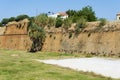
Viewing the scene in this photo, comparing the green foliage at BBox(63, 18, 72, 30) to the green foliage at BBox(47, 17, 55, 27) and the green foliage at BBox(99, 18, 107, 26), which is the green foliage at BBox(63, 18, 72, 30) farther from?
the green foliage at BBox(99, 18, 107, 26)

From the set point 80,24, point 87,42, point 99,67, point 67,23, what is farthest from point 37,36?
point 99,67

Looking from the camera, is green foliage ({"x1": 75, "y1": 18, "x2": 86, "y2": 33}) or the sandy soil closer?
the sandy soil

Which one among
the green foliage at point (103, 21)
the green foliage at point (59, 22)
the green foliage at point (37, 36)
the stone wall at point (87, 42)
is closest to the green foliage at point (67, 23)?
the stone wall at point (87, 42)

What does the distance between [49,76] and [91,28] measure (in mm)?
22805

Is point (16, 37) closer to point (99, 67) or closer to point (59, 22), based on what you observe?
point (59, 22)

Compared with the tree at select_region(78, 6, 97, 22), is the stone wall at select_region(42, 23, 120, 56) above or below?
below

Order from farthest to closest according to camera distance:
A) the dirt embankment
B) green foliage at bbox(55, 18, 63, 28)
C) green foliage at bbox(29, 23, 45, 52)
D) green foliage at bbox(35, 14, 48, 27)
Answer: the dirt embankment, green foliage at bbox(35, 14, 48, 27), green foliage at bbox(29, 23, 45, 52), green foliage at bbox(55, 18, 63, 28)


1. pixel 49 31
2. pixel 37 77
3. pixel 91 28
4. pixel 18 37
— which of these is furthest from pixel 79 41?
pixel 37 77

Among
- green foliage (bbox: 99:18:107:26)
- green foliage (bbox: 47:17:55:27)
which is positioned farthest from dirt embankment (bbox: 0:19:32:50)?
green foliage (bbox: 99:18:107:26)

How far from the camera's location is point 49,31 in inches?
1966

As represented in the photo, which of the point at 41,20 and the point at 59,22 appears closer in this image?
the point at 59,22

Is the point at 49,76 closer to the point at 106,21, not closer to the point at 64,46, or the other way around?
the point at 106,21

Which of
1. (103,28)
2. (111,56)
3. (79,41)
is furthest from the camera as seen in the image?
(79,41)

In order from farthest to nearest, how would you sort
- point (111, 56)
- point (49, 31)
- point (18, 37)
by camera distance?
1. point (18, 37)
2. point (49, 31)
3. point (111, 56)
